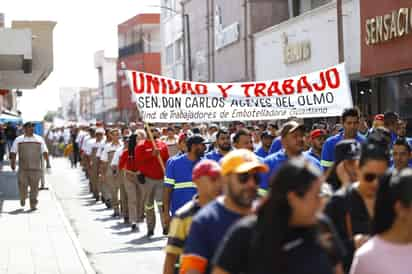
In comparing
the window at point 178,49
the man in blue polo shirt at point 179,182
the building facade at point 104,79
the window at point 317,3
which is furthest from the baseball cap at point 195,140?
the building facade at point 104,79

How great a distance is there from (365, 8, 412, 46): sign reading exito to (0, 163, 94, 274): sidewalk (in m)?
9.10

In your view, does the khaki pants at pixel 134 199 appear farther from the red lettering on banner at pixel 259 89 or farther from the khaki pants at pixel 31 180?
the khaki pants at pixel 31 180

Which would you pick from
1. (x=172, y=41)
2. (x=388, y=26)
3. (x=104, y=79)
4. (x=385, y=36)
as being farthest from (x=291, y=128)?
(x=104, y=79)

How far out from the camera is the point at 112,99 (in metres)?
99.2

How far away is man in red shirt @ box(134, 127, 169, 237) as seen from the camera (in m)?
16.1

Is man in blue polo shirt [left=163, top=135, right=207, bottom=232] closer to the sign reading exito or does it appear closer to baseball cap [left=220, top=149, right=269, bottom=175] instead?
baseball cap [left=220, top=149, right=269, bottom=175]

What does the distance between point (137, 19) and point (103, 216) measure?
214ft

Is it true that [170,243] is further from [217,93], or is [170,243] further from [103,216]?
[103,216]

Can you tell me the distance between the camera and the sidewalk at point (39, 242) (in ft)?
41.7

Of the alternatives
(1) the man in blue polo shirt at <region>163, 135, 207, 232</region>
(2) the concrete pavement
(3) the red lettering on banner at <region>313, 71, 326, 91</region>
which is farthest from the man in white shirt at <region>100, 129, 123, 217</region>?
(1) the man in blue polo shirt at <region>163, 135, 207, 232</region>

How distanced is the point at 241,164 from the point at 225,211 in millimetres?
284

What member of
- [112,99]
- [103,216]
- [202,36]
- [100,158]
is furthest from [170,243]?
[112,99]

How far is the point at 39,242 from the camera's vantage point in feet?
50.9

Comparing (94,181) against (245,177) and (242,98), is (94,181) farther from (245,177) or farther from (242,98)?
(245,177)
